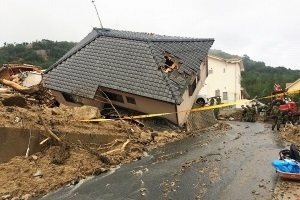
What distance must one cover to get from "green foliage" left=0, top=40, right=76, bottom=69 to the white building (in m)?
18.4

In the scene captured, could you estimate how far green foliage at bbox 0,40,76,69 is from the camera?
43.4 m

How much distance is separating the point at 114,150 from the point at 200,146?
3.60 m

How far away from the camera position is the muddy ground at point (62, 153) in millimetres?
9539

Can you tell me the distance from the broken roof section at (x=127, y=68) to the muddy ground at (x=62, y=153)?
1898 mm

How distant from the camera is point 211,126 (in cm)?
1917

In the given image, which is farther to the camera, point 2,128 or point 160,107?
point 160,107

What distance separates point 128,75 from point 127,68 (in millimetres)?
521

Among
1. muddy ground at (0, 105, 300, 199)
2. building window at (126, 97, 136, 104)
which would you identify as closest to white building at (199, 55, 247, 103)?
building window at (126, 97, 136, 104)

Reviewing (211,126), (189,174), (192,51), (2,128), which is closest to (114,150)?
(189,174)

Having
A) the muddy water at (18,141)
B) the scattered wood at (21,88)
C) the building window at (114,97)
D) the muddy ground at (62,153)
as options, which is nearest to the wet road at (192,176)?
the muddy ground at (62,153)

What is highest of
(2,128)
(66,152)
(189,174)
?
(2,128)

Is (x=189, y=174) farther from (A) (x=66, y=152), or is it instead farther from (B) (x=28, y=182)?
(B) (x=28, y=182)

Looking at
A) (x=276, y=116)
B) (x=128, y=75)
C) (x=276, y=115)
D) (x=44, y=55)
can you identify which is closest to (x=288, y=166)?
(x=128, y=75)

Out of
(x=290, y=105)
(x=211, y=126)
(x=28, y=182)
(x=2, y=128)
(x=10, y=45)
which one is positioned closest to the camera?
(x=28, y=182)
